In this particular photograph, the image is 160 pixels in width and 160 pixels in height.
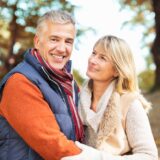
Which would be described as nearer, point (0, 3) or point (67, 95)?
point (67, 95)

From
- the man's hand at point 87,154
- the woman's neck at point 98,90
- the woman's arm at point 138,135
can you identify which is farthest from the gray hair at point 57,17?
the man's hand at point 87,154

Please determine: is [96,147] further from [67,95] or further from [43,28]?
[43,28]

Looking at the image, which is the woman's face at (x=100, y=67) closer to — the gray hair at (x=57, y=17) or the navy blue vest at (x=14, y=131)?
the gray hair at (x=57, y=17)

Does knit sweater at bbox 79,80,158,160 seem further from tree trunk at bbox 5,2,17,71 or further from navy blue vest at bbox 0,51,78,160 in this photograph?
tree trunk at bbox 5,2,17,71

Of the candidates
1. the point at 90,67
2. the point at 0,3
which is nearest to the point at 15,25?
the point at 0,3

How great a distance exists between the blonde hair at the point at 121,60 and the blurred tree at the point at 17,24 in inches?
265

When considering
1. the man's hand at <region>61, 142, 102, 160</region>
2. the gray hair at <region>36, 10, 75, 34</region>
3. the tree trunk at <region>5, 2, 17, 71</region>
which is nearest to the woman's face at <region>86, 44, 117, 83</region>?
the gray hair at <region>36, 10, 75, 34</region>

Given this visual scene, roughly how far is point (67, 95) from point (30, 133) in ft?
1.51

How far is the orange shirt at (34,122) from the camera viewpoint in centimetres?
267

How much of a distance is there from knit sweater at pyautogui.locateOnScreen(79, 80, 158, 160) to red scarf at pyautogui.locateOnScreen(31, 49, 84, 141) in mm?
88

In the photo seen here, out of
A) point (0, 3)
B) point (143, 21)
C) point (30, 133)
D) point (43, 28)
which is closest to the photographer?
point (30, 133)

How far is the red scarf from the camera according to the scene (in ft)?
9.57

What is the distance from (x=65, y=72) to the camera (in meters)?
3.08

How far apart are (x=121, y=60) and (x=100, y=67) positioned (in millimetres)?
154
